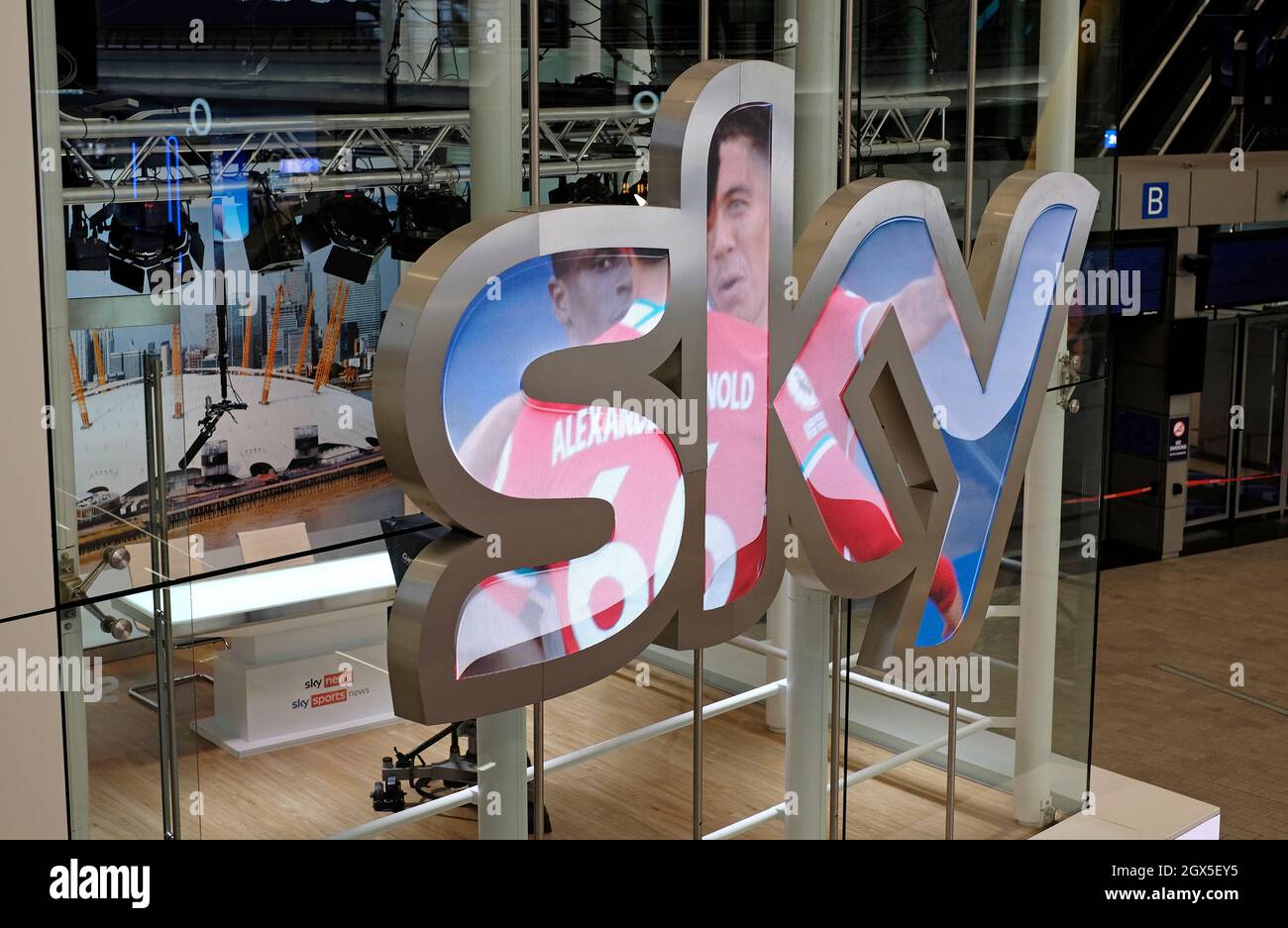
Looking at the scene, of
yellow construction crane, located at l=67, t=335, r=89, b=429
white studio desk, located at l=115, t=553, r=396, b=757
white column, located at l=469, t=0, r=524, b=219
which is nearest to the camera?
yellow construction crane, located at l=67, t=335, r=89, b=429

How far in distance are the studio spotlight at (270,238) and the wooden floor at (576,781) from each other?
0.98 m

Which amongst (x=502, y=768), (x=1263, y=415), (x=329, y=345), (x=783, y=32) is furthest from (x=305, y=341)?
(x=1263, y=415)

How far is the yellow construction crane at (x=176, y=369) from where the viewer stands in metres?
2.96

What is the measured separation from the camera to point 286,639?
3656 millimetres

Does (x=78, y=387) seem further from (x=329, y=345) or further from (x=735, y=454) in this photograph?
(x=735, y=454)

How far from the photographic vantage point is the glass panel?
39.1 ft

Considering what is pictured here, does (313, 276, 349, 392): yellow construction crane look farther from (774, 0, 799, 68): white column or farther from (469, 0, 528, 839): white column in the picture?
(774, 0, 799, 68): white column

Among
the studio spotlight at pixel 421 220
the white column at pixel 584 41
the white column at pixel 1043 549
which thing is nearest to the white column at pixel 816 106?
the white column at pixel 584 41

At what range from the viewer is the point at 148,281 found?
2.88 meters

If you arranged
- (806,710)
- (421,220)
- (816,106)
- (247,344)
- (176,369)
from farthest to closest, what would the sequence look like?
(806,710) < (816,106) < (421,220) < (247,344) < (176,369)

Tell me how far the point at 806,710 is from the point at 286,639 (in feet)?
6.22

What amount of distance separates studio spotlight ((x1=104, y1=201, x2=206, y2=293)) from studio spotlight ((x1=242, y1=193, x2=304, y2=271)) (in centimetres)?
13

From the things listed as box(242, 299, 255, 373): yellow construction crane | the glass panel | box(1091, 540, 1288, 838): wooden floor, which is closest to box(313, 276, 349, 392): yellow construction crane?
box(242, 299, 255, 373): yellow construction crane

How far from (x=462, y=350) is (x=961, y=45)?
8.19 ft
